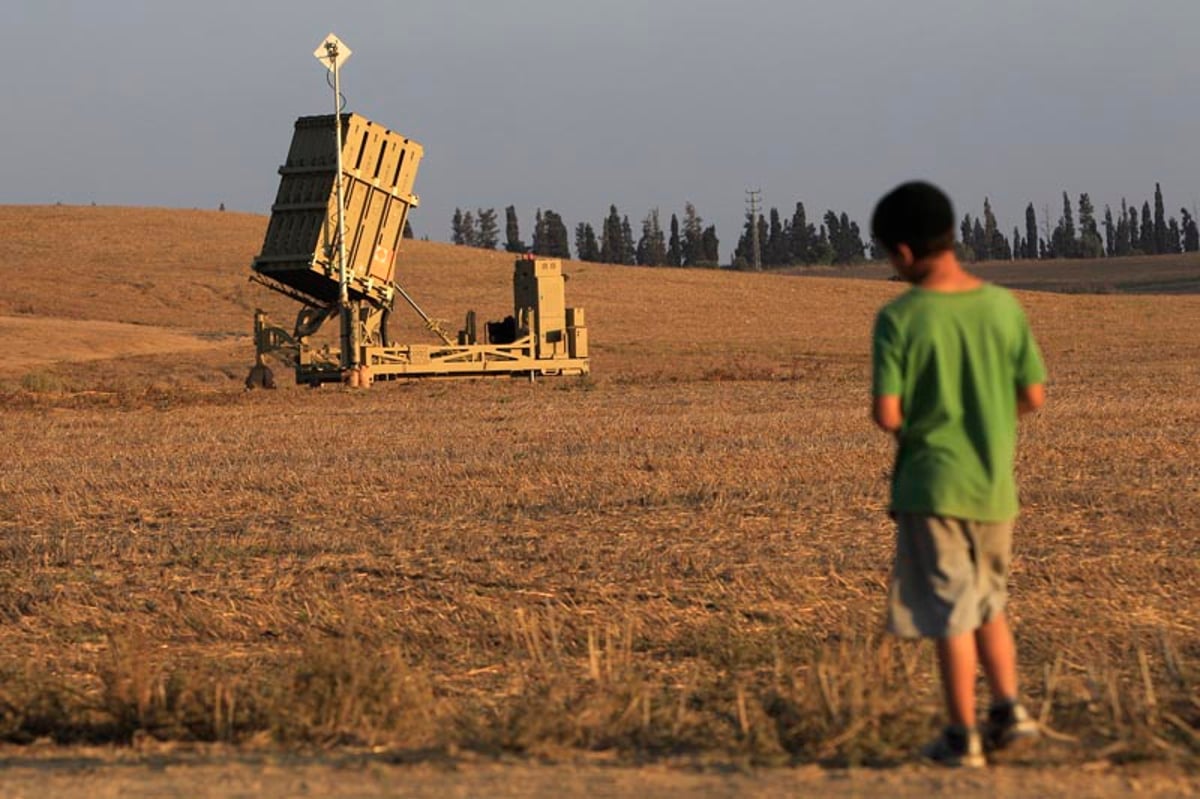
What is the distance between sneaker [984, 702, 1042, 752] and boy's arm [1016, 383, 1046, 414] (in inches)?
36.2

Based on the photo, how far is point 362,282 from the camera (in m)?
31.2

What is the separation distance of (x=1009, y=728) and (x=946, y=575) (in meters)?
0.52

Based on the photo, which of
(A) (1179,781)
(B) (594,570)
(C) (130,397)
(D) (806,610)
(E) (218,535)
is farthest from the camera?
(C) (130,397)

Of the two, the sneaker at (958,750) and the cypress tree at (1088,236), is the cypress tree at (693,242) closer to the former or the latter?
the cypress tree at (1088,236)

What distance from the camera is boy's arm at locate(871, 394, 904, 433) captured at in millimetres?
5424

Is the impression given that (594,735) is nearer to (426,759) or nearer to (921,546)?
(426,759)

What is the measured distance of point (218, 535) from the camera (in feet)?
39.0

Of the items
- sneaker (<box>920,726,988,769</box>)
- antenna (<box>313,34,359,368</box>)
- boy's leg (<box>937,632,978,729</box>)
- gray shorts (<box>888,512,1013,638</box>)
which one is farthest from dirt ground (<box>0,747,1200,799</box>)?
antenna (<box>313,34,359,368</box>)

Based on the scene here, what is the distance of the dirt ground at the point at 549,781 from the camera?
17.1ft

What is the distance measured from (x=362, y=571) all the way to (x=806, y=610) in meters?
2.75

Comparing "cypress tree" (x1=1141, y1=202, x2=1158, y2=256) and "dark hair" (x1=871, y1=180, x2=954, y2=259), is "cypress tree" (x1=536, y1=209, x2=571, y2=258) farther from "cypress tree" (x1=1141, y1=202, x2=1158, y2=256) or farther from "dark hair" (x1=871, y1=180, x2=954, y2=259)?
"dark hair" (x1=871, y1=180, x2=954, y2=259)

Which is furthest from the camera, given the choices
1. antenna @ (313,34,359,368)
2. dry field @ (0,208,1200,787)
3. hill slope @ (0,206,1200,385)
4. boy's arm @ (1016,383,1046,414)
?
hill slope @ (0,206,1200,385)

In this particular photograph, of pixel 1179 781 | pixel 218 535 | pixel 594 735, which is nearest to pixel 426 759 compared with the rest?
pixel 594 735

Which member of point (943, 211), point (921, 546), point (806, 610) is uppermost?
point (943, 211)
